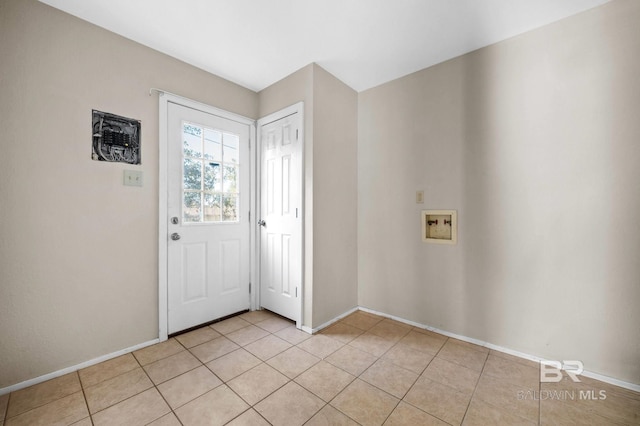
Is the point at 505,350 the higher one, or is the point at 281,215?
the point at 281,215

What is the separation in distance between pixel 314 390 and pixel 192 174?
2125mm

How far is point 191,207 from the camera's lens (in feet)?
8.22

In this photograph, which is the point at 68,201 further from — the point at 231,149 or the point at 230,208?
the point at 231,149

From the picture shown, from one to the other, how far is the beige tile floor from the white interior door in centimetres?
56

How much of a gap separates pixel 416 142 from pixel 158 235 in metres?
2.61

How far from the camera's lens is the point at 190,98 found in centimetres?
250

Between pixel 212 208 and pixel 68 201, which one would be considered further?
pixel 212 208

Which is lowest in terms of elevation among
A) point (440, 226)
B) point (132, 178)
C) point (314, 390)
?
point (314, 390)

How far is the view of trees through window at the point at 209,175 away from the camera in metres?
2.49

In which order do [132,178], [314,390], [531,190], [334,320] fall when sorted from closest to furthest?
[314,390] < [531,190] < [132,178] < [334,320]

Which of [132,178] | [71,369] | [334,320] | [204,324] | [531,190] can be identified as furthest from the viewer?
[334,320]

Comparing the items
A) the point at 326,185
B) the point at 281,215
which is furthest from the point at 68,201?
the point at 326,185

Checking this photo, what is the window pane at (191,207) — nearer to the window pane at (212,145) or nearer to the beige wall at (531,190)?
the window pane at (212,145)

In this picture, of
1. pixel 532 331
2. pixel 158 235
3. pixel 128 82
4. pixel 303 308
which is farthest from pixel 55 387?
pixel 532 331
